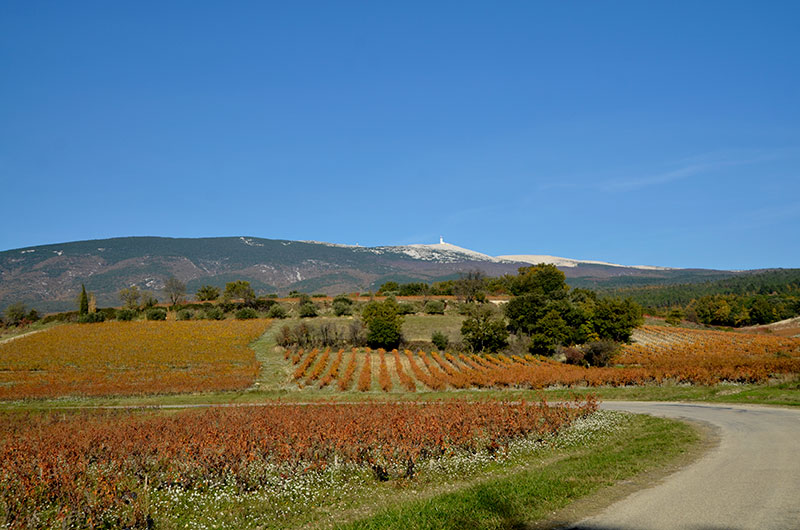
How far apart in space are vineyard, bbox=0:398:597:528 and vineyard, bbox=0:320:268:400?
1071 inches

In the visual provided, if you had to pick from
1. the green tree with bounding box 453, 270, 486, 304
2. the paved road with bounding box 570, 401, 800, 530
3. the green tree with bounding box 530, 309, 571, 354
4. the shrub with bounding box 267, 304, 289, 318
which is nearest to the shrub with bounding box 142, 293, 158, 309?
the shrub with bounding box 267, 304, 289, 318

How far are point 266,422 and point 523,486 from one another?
8.81 metres

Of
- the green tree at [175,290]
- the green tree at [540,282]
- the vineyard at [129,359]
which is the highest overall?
the green tree at [540,282]

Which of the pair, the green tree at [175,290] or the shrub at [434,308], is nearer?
the shrub at [434,308]

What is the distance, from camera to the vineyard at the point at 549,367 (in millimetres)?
33688

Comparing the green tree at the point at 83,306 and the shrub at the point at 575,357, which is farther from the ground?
the green tree at the point at 83,306

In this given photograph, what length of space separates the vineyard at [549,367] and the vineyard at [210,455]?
19713 millimetres

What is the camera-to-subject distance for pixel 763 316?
397ft

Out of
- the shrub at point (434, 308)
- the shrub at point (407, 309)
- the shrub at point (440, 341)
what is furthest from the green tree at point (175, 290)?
the shrub at point (440, 341)

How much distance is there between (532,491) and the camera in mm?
10359

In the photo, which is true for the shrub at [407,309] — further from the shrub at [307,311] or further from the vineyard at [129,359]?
the vineyard at [129,359]

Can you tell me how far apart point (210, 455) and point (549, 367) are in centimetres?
3596

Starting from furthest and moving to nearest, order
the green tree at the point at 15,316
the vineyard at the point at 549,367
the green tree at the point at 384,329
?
the green tree at the point at 15,316, the green tree at the point at 384,329, the vineyard at the point at 549,367

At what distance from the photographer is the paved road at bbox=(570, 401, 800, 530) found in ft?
27.3
